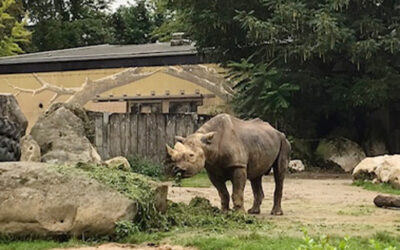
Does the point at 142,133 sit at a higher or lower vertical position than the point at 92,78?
lower

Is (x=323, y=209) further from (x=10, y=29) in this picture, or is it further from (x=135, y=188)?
(x=10, y=29)

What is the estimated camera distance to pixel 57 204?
23.9ft

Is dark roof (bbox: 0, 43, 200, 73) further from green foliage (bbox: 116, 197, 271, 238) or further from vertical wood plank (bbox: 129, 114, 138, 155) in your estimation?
green foliage (bbox: 116, 197, 271, 238)

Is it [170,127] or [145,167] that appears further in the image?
[170,127]

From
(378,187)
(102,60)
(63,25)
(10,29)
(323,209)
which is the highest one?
(63,25)

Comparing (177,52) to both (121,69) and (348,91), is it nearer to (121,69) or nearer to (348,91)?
(121,69)

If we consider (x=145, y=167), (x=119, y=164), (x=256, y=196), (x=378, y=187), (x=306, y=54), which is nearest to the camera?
(x=256, y=196)

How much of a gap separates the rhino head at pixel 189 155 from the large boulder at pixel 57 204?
101 centimetres

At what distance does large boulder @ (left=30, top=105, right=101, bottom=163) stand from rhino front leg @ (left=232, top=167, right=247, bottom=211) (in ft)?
25.7

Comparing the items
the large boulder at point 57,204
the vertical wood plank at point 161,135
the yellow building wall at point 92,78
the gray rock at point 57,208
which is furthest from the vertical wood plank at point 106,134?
the gray rock at point 57,208

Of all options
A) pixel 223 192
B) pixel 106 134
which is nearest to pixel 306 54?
pixel 106 134

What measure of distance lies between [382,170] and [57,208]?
10013 mm

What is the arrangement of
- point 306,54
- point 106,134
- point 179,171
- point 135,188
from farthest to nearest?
point 306,54 < point 106,134 < point 179,171 < point 135,188

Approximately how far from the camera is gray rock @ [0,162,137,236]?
725 cm
